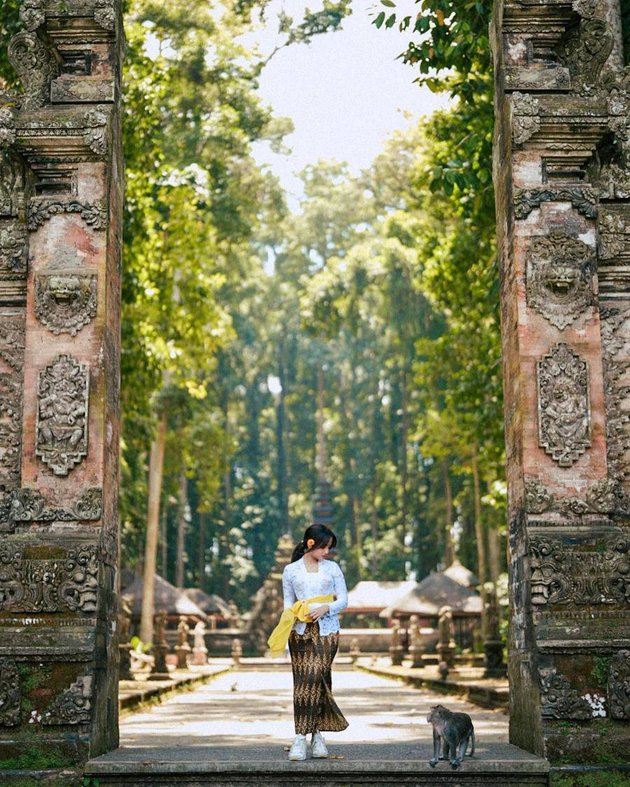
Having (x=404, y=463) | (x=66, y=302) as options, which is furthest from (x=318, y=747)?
(x=404, y=463)

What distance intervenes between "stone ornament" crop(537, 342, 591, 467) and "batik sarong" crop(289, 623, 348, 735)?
6.39 ft

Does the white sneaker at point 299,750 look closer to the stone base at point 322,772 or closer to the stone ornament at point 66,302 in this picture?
the stone base at point 322,772

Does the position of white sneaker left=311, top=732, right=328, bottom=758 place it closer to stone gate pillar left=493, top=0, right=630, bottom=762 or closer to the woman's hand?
the woman's hand

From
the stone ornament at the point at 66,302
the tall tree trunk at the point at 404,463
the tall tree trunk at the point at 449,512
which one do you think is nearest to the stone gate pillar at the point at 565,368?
the stone ornament at the point at 66,302

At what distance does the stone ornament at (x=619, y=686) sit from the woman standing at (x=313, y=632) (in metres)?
1.69

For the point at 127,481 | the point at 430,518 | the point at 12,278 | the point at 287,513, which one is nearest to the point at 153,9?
the point at 127,481

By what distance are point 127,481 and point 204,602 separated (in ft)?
51.6

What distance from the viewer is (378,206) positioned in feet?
152

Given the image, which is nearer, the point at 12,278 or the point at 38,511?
the point at 38,511

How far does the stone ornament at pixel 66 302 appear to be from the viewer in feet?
26.9

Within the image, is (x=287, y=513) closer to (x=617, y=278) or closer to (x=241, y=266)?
(x=241, y=266)

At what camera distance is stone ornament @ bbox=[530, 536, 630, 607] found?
7703 millimetres

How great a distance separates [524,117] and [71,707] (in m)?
5.04

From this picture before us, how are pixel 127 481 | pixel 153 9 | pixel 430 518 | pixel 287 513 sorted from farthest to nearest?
1. pixel 287 513
2. pixel 430 518
3. pixel 127 481
4. pixel 153 9
